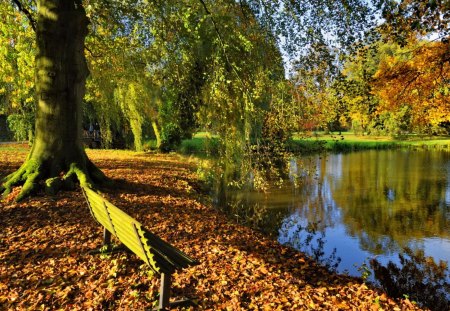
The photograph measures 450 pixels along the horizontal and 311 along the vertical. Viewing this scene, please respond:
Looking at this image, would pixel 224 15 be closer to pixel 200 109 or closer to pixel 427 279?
pixel 200 109

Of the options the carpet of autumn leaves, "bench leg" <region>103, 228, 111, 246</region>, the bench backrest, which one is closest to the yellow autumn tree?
the carpet of autumn leaves

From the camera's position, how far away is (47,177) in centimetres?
850

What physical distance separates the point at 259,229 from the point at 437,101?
385 inches

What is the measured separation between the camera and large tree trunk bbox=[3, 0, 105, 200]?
27.4 feet

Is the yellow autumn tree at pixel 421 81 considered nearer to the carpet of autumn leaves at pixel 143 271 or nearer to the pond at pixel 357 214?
the pond at pixel 357 214

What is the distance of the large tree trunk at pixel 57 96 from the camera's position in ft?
27.4

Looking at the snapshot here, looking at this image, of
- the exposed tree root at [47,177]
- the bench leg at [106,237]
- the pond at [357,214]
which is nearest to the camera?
the bench leg at [106,237]

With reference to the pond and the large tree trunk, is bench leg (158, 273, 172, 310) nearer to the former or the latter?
the pond

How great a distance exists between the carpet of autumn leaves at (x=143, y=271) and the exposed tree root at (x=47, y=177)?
29cm

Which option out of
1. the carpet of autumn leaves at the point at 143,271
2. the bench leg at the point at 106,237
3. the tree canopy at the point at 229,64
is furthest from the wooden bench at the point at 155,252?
the tree canopy at the point at 229,64

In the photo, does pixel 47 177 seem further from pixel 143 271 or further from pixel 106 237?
pixel 143 271

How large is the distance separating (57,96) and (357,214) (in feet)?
31.7

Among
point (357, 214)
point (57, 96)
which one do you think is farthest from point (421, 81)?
point (57, 96)

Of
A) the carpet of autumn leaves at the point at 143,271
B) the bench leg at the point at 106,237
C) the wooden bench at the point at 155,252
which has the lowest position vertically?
the carpet of autumn leaves at the point at 143,271
